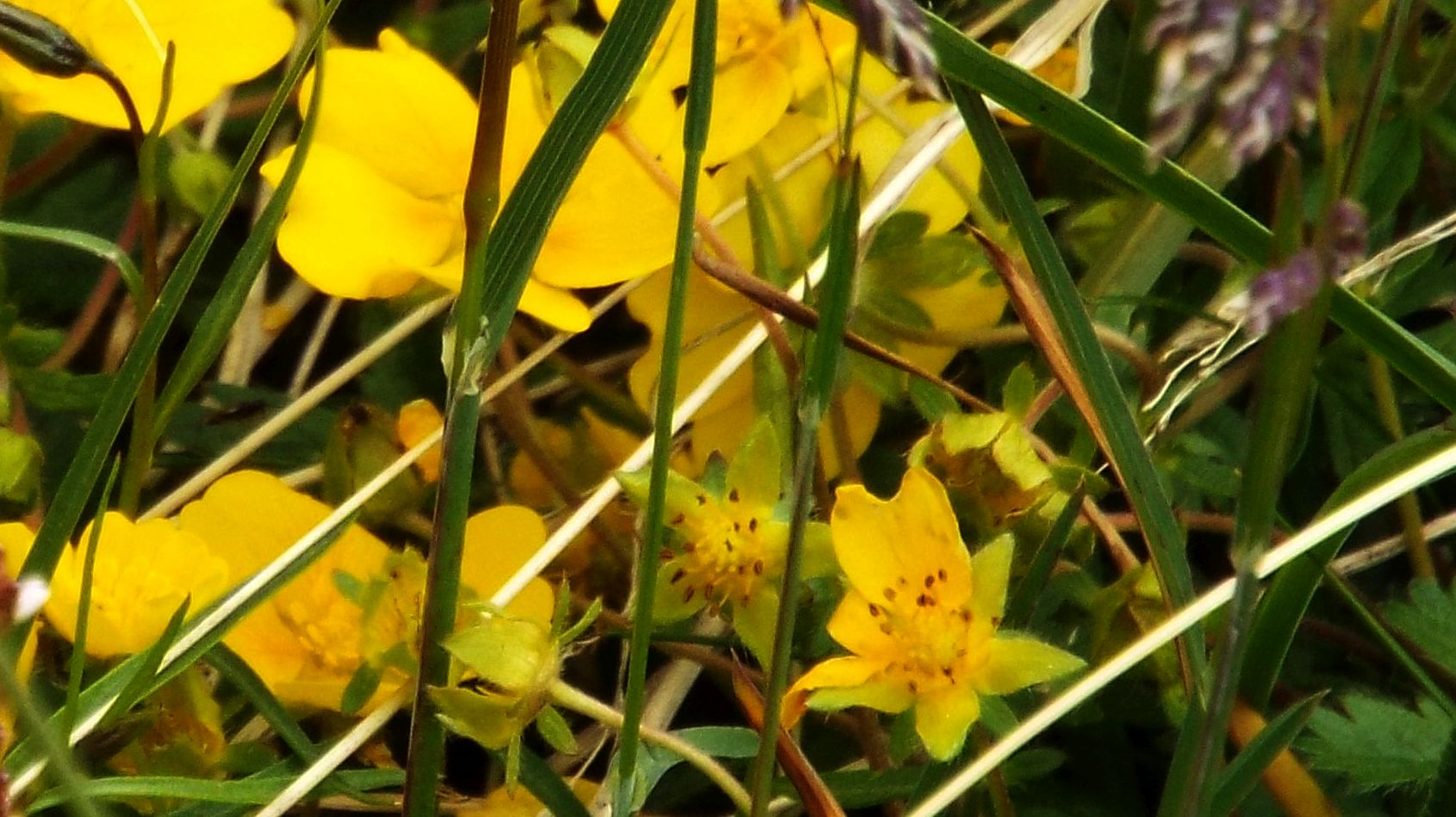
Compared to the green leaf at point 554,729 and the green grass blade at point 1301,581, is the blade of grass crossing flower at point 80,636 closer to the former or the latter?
the green leaf at point 554,729

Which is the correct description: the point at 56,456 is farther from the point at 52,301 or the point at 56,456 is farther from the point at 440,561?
the point at 440,561

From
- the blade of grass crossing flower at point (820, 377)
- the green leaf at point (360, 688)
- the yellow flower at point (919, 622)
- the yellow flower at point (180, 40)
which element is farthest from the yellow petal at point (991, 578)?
the yellow flower at point (180, 40)

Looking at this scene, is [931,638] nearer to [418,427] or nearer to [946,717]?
[946,717]

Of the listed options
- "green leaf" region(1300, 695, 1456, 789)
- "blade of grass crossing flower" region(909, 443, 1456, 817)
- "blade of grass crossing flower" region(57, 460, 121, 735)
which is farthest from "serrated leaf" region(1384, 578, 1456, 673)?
"blade of grass crossing flower" region(57, 460, 121, 735)

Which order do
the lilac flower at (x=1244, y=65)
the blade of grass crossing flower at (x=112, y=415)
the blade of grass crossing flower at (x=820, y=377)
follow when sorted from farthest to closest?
1. the blade of grass crossing flower at (x=112, y=415)
2. the blade of grass crossing flower at (x=820, y=377)
3. the lilac flower at (x=1244, y=65)

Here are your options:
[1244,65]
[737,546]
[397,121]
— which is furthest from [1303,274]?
[397,121]

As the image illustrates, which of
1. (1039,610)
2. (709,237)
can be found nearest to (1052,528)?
(1039,610)

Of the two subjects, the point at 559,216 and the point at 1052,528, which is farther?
the point at 559,216

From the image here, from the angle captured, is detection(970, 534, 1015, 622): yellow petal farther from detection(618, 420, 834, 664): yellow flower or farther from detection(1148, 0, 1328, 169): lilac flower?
detection(1148, 0, 1328, 169): lilac flower
